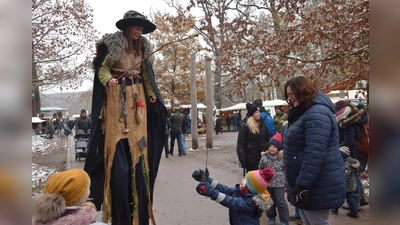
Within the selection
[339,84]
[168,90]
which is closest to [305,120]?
[339,84]

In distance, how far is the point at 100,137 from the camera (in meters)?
3.32

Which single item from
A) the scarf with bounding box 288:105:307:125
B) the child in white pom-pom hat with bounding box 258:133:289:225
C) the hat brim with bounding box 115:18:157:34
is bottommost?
the child in white pom-pom hat with bounding box 258:133:289:225

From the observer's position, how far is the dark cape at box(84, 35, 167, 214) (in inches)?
129

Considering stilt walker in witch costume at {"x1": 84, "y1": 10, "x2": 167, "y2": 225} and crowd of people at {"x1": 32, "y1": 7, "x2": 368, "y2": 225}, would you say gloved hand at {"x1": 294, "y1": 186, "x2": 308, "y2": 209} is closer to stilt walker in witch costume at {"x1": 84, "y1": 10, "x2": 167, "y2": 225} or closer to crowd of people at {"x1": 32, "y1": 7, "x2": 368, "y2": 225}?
crowd of people at {"x1": 32, "y1": 7, "x2": 368, "y2": 225}

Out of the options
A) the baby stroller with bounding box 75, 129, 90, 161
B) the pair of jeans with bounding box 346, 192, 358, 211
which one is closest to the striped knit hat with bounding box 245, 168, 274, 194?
the pair of jeans with bounding box 346, 192, 358, 211

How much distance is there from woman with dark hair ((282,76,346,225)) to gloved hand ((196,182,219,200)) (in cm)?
77

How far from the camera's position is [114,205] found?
130 inches

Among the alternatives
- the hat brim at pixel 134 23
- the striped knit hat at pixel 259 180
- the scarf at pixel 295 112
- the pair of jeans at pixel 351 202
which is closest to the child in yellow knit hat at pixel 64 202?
the hat brim at pixel 134 23

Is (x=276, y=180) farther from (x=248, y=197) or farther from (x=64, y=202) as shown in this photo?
(x=64, y=202)

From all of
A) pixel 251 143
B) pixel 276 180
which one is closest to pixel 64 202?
pixel 276 180

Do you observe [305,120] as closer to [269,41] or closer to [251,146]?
[251,146]

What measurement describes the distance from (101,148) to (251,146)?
336 cm

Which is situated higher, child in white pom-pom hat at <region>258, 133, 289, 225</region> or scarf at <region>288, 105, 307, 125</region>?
scarf at <region>288, 105, 307, 125</region>

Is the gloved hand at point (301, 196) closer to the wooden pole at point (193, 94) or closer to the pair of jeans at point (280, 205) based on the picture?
the pair of jeans at point (280, 205)
